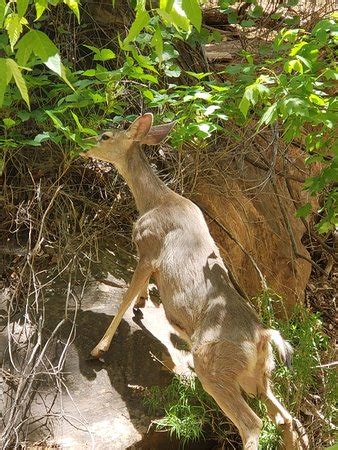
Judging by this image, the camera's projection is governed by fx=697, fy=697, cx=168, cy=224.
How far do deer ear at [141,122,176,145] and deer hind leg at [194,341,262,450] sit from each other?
5.73ft

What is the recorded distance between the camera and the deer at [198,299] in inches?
175

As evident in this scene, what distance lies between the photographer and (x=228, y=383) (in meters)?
4.40

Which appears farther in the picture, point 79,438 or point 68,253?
point 68,253

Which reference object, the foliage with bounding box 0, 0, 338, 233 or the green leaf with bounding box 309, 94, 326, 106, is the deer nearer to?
the foliage with bounding box 0, 0, 338, 233

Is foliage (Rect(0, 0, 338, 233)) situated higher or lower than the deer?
higher

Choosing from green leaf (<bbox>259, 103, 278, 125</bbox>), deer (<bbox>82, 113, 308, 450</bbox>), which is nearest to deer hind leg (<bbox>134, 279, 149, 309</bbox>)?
deer (<bbox>82, 113, 308, 450</bbox>)

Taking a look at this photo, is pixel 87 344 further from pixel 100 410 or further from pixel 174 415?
pixel 174 415

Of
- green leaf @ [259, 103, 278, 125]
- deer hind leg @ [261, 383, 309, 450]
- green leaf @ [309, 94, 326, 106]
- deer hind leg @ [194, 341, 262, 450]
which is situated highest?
green leaf @ [309, 94, 326, 106]

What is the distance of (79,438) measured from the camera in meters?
4.64

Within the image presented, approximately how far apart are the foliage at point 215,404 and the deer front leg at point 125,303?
47 cm

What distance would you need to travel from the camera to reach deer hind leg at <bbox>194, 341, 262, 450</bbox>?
4348mm

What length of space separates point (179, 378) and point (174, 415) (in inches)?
13.2

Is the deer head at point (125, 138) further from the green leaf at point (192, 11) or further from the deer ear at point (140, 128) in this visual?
the green leaf at point (192, 11)

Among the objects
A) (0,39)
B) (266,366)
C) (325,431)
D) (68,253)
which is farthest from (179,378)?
(0,39)
